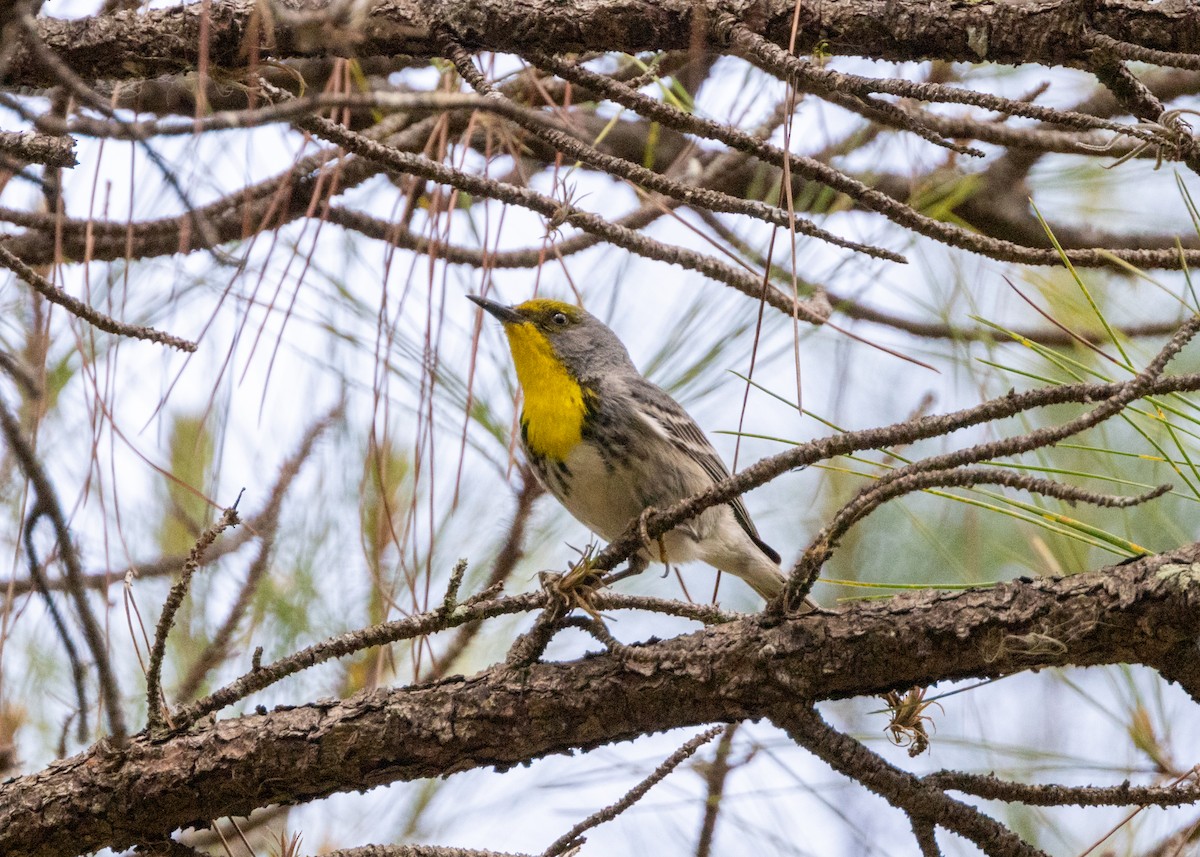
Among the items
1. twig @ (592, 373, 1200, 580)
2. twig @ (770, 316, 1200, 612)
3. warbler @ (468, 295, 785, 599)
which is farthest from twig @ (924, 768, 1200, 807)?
warbler @ (468, 295, 785, 599)

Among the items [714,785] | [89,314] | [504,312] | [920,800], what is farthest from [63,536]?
[504,312]

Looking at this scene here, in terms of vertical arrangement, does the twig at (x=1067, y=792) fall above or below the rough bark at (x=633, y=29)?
below

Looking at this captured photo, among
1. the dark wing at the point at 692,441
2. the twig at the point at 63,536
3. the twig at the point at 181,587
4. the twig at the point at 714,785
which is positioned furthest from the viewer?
the dark wing at the point at 692,441

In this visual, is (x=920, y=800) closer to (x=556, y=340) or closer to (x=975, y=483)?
(x=975, y=483)

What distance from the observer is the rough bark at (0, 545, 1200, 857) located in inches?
72.0

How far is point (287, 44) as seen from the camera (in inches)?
79.1

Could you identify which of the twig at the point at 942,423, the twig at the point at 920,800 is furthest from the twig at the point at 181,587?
the twig at the point at 920,800

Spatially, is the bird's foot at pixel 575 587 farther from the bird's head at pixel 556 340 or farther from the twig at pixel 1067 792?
the bird's head at pixel 556 340

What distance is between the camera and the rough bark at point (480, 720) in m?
1.83

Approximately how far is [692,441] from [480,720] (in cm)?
147

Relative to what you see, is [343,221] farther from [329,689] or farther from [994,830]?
[994,830]

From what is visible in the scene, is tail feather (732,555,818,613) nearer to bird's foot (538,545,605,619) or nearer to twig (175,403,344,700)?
twig (175,403,344,700)

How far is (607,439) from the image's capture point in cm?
300

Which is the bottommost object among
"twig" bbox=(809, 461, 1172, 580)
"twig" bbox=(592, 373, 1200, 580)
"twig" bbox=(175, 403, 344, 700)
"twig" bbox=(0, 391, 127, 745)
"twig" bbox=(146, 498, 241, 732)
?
"twig" bbox=(0, 391, 127, 745)
